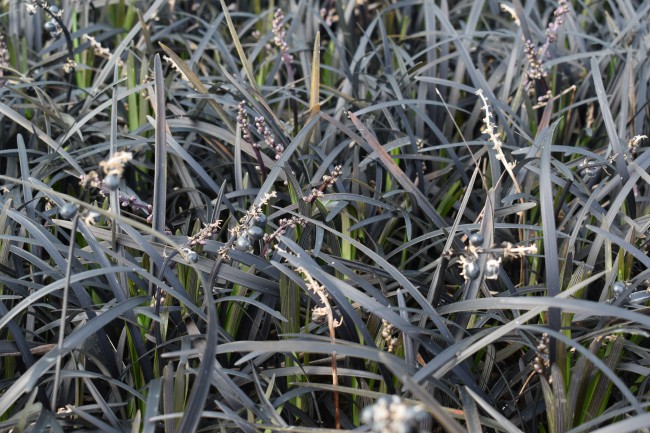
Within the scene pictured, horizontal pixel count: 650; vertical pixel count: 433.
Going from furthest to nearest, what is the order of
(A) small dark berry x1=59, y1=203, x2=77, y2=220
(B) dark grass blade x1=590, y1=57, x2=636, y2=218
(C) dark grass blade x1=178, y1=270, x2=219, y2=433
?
(B) dark grass blade x1=590, y1=57, x2=636, y2=218, (C) dark grass blade x1=178, y1=270, x2=219, y2=433, (A) small dark berry x1=59, y1=203, x2=77, y2=220

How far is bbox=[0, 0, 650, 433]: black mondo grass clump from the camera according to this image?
1.67m

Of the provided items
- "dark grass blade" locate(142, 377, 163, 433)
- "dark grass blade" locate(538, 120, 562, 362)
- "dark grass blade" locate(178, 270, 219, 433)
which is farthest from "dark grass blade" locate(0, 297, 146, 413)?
"dark grass blade" locate(538, 120, 562, 362)

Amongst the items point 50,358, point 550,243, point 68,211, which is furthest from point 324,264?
point 68,211

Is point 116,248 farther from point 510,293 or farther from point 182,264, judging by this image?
point 510,293

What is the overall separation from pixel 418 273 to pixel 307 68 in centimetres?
156

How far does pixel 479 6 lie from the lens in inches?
136

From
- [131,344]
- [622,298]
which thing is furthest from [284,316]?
[622,298]

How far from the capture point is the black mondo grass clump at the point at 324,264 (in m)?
1.67

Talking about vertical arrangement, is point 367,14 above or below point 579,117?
above

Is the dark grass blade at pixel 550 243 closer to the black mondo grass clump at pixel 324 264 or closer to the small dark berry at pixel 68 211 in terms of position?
the black mondo grass clump at pixel 324 264

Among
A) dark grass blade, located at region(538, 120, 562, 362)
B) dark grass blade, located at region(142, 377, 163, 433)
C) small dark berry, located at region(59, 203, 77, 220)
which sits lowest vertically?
dark grass blade, located at region(142, 377, 163, 433)

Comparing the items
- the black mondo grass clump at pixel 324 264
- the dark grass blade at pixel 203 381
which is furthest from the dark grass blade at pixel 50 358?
the dark grass blade at pixel 203 381

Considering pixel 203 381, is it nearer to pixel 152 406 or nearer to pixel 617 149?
pixel 152 406

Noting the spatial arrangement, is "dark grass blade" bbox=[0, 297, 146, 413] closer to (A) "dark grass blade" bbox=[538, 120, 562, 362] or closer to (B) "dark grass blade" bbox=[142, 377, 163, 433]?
(B) "dark grass blade" bbox=[142, 377, 163, 433]
